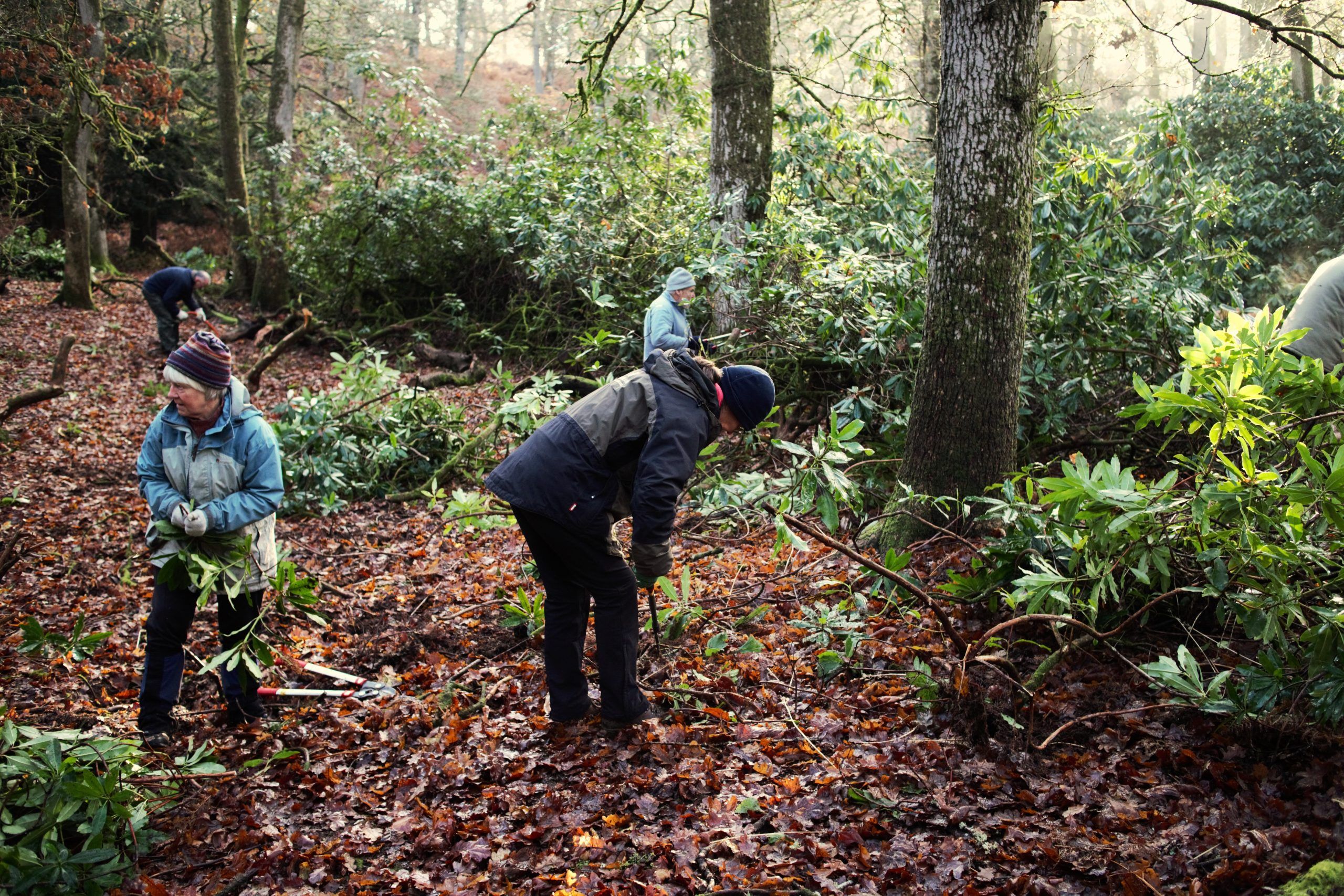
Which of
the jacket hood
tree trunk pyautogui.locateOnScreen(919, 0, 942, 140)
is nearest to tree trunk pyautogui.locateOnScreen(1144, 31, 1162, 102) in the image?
tree trunk pyautogui.locateOnScreen(919, 0, 942, 140)

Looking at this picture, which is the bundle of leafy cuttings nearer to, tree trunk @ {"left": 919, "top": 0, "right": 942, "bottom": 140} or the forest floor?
the forest floor

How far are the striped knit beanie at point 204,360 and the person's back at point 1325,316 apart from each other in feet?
17.6

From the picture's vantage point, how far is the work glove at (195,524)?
373cm

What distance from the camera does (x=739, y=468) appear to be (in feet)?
23.1

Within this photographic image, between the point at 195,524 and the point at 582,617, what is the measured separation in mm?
1732

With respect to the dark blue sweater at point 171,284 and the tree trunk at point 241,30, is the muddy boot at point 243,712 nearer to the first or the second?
the dark blue sweater at point 171,284

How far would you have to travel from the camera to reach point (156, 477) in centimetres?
392

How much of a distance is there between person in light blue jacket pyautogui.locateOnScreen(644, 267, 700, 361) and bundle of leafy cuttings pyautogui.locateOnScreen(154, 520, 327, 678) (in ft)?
13.3

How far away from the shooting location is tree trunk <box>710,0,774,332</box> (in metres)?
Answer: 8.80

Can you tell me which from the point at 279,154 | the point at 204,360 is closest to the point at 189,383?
the point at 204,360

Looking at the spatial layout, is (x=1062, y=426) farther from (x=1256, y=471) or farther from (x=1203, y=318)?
(x=1256, y=471)

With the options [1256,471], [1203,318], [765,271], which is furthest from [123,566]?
[1203,318]

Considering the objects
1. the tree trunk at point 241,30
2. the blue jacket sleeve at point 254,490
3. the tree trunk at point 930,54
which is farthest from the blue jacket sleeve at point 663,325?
the tree trunk at point 241,30

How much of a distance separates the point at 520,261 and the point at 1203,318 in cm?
829
